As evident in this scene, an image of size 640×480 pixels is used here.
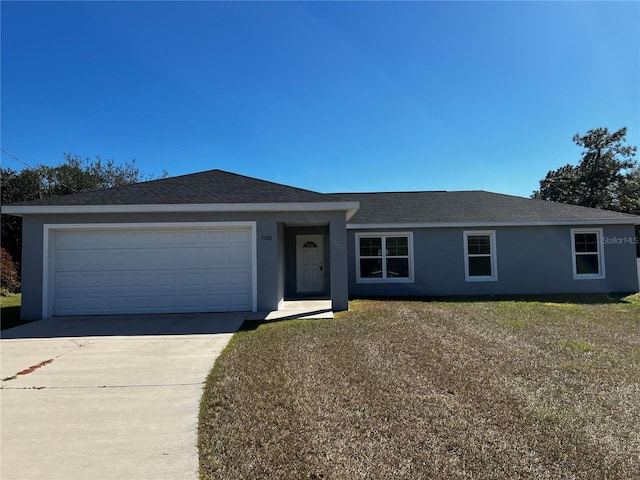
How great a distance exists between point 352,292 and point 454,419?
9.81 metres

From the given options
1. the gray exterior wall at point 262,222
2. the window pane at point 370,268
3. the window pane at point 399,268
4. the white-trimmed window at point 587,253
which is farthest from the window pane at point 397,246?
the white-trimmed window at point 587,253

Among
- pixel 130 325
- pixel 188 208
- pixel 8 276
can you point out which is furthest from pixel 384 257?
pixel 8 276

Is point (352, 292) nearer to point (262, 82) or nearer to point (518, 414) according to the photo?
point (262, 82)

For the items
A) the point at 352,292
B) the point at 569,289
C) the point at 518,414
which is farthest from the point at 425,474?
the point at 569,289

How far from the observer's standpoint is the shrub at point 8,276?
51.6ft

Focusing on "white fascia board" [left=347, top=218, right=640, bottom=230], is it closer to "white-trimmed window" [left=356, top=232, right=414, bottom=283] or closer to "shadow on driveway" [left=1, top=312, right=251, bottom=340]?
"white-trimmed window" [left=356, top=232, right=414, bottom=283]

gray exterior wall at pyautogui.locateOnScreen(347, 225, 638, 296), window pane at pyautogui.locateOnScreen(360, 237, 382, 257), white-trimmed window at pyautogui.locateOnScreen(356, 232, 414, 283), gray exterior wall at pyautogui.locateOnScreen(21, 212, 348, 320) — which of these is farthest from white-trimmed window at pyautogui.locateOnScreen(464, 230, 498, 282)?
gray exterior wall at pyautogui.locateOnScreen(21, 212, 348, 320)

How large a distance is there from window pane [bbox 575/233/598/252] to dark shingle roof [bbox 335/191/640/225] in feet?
2.34

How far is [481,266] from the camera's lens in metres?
13.5

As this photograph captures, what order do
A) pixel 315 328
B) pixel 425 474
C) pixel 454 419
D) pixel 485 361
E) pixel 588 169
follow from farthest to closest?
1. pixel 588 169
2. pixel 315 328
3. pixel 485 361
4. pixel 454 419
5. pixel 425 474

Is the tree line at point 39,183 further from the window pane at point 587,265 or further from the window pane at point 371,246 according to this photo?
the window pane at point 587,265

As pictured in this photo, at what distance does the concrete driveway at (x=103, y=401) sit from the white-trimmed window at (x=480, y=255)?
9318 mm

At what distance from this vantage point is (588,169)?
31.6 meters

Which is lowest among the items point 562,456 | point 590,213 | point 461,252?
point 562,456
